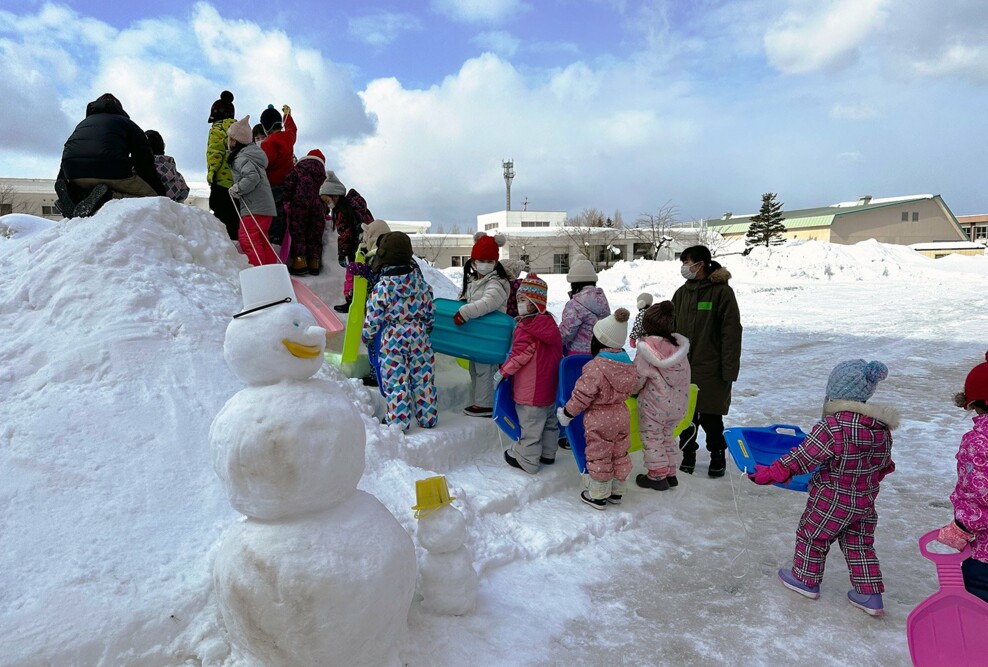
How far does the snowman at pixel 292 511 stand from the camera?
2170mm

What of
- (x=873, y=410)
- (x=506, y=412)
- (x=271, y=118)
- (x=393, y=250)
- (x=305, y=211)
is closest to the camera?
(x=873, y=410)

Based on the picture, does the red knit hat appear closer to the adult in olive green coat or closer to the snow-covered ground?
the snow-covered ground

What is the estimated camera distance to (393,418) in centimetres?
436

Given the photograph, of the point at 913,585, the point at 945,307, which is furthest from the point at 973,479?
the point at 945,307

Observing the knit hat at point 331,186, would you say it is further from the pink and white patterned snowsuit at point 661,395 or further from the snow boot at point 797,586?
the snow boot at point 797,586

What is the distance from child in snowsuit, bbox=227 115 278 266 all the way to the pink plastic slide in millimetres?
5347

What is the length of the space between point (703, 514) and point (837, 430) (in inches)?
60.4

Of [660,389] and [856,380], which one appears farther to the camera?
[660,389]

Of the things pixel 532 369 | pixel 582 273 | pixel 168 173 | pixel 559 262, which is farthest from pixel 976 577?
pixel 559 262

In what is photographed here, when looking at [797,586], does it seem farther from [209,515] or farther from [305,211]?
[305,211]

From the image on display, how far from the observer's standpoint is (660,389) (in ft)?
14.8

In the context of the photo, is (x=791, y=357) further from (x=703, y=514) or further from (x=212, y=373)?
(x=212, y=373)

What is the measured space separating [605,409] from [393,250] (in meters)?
1.92

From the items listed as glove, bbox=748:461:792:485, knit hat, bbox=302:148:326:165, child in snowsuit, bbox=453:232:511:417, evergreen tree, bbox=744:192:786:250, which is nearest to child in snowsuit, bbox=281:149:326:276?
knit hat, bbox=302:148:326:165
